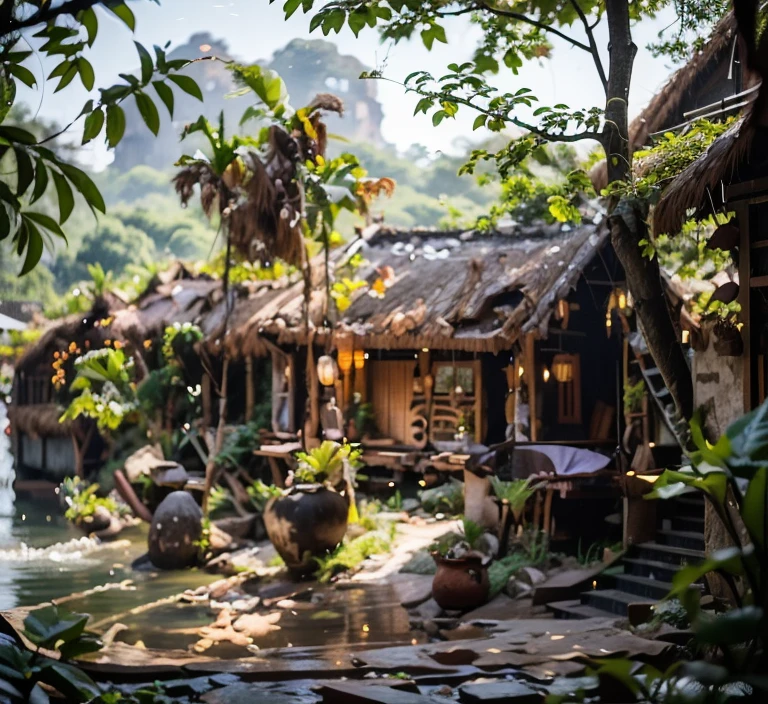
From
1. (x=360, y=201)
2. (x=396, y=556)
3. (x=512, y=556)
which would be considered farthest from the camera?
(x=360, y=201)

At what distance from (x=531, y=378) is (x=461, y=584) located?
5.11 metres

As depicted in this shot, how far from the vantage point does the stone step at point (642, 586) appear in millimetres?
9477

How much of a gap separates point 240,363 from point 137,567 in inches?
264

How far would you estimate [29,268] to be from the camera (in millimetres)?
2920

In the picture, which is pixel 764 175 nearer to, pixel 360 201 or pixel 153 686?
pixel 153 686

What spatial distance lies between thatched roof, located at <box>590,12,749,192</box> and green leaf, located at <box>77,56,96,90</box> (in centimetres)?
849

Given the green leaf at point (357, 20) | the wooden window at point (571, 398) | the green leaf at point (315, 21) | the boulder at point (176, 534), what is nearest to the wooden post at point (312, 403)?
the boulder at point (176, 534)

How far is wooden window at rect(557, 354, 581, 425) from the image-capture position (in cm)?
1589

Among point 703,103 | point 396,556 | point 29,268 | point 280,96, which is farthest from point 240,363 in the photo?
point 29,268

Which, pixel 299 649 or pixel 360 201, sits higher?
pixel 360 201

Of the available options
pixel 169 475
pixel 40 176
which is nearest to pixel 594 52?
pixel 40 176

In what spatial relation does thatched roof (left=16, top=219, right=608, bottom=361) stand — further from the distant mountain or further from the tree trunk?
the distant mountain

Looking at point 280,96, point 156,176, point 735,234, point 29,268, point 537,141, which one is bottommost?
point 29,268

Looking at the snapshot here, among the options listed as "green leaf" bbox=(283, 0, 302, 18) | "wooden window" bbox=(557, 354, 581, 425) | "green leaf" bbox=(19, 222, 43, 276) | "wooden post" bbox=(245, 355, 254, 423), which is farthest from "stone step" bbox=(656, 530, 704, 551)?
"wooden post" bbox=(245, 355, 254, 423)
